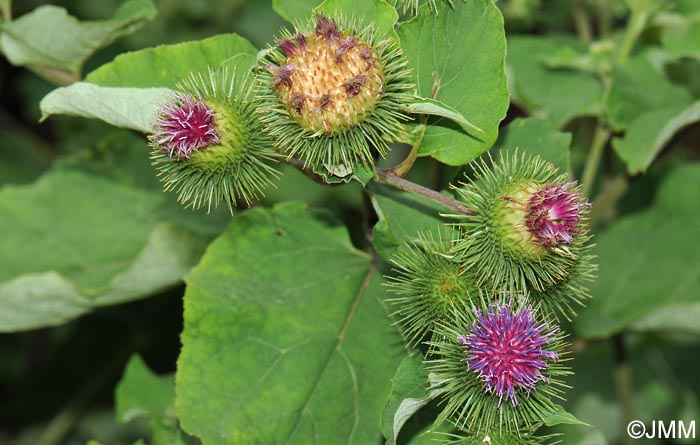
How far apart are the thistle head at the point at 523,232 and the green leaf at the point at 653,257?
1355 millimetres

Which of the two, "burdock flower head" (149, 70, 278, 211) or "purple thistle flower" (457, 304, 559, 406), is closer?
"purple thistle flower" (457, 304, 559, 406)

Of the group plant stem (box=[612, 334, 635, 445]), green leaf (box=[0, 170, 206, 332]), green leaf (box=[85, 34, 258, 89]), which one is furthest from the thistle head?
plant stem (box=[612, 334, 635, 445])

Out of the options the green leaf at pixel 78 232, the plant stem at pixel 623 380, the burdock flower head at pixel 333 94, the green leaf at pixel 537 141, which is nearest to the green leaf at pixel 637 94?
the green leaf at pixel 537 141

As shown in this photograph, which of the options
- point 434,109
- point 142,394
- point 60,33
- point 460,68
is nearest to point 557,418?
point 434,109

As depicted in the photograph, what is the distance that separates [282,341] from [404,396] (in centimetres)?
49

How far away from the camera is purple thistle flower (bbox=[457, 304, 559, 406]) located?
5.63ft

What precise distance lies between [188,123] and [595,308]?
2029 millimetres

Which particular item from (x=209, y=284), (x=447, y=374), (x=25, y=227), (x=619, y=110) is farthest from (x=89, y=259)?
(x=619, y=110)

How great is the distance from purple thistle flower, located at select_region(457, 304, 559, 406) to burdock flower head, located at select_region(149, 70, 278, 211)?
60 centimetres

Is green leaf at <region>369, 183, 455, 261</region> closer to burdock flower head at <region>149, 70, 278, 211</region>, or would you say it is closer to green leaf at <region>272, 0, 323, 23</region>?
burdock flower head at <region>149, 70, 278, 211</region>

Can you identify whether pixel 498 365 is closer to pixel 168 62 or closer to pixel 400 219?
pixel 400 219

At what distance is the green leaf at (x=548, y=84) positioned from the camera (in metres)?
3.06

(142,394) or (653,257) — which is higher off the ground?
(653,257)

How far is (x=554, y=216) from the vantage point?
1.77 metres
